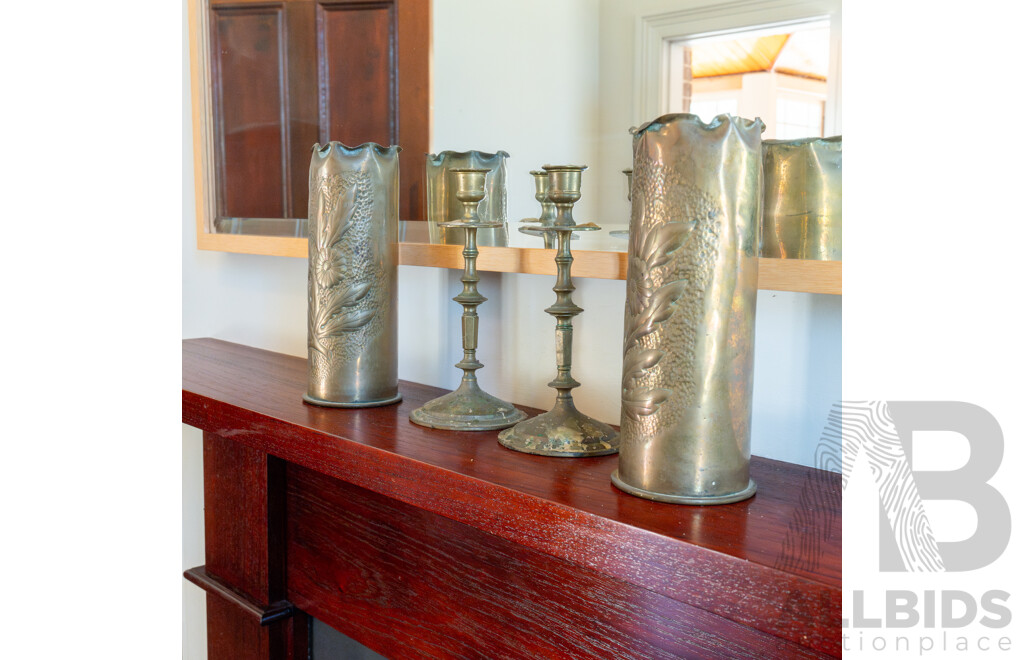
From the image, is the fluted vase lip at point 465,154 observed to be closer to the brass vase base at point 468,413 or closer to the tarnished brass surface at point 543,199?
the tarnished brass surface at point 543,199

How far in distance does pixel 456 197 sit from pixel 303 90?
0.33 metres

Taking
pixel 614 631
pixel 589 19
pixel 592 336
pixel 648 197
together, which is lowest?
pixel 614 631

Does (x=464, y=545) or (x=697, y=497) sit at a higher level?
(x=697, y=497)

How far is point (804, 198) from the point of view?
24.0 inches

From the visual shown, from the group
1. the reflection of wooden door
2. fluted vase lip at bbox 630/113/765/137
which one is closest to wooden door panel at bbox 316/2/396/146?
the reflection of wooden door

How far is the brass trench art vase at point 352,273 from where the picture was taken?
0.80 meters

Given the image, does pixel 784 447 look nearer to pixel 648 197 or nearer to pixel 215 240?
pixel 648 197

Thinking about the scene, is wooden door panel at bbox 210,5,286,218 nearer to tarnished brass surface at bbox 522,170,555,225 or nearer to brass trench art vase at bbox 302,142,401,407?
brass trench art vase at bbox 302,142,401,407

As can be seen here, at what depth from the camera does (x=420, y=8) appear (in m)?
0.89
